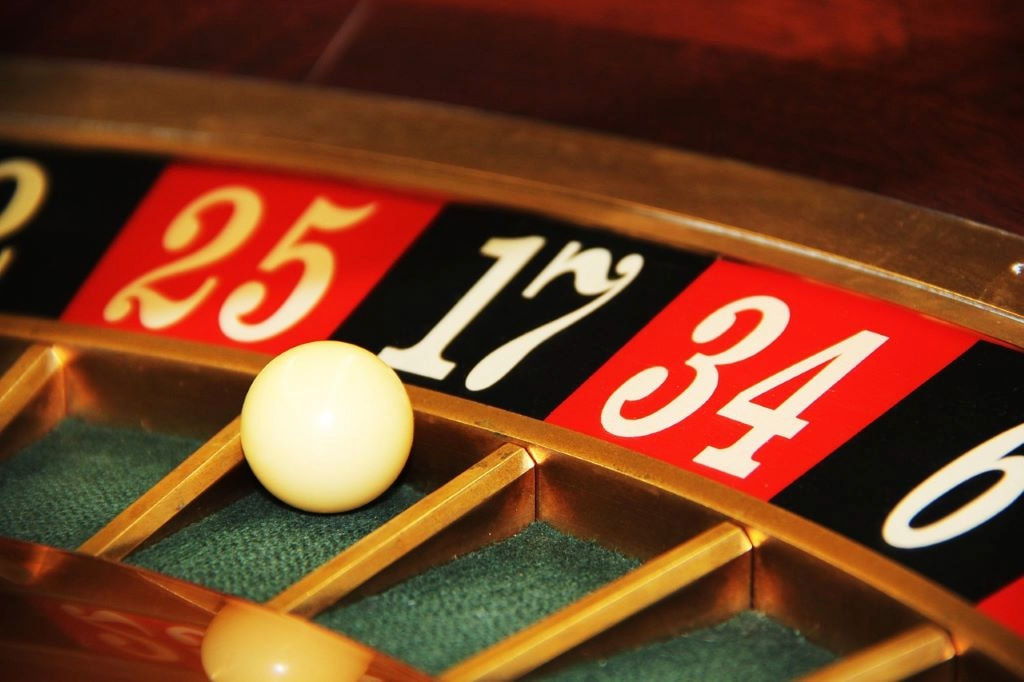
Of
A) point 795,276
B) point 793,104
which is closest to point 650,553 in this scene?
point 795,276

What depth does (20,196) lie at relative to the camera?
279 cm

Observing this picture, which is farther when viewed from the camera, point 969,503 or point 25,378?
point 25,378

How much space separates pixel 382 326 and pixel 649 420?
0.54m

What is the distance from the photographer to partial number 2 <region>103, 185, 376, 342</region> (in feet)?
8.09

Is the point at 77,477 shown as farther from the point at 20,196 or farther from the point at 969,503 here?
the point at 969,503

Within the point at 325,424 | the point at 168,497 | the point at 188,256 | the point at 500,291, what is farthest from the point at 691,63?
the point at 168,497

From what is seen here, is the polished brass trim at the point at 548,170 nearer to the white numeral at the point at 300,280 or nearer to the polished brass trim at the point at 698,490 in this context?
the white numeral at the point at 300,280

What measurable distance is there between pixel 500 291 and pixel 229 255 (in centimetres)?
56

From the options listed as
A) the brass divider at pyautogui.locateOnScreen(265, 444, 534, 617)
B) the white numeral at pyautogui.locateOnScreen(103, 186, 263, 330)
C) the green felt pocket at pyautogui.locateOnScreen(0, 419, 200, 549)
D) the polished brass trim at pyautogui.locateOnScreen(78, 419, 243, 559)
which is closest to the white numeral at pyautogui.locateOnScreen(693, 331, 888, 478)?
the brass divider at pyautogui.locateOnScreen(265, 444, 534, 617)

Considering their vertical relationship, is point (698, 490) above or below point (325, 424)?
below

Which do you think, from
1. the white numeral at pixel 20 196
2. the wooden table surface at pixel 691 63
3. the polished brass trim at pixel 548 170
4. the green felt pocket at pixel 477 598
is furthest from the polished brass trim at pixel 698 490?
the wooden table surface at pixel 691 63

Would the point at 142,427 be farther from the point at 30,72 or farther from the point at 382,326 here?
the point at 30,72

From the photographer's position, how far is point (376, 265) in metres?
2.55

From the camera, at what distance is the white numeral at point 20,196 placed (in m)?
2.72
